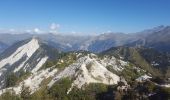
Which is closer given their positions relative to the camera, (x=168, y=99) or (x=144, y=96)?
(x=168, y=99)

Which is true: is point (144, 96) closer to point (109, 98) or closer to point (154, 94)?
point (154, 94)

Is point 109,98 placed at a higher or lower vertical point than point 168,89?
lower

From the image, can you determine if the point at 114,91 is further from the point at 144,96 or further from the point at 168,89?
the point at 168,89

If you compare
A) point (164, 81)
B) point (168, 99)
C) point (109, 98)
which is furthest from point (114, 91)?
point (168, 99)

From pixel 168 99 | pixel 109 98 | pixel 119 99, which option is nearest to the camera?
pixel 168 99

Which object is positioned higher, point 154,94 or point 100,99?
point 154,94

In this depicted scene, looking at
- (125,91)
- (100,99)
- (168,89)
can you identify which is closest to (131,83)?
(125,91)

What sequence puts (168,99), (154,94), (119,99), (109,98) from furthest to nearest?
(109,98), (119,99), (154,94), (168,99)

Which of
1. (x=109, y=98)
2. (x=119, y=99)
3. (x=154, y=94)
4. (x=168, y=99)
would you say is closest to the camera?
(x=168, y=99)
